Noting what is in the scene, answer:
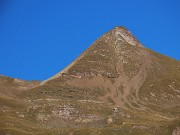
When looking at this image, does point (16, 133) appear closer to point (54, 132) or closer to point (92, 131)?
point (54, 132)

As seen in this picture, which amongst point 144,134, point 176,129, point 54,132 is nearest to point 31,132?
point 54,132

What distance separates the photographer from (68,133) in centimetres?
16200

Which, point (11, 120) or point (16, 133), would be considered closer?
point (16, 133)

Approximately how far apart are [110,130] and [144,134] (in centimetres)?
1830

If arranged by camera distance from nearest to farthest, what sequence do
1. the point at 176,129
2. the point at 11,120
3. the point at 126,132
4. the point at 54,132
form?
1. the point at 176,129
2. the point at 126,132
3. the point at 54,132
4. the point at 11,120

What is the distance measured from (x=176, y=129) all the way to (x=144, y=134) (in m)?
11.4

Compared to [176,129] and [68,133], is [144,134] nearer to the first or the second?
[176,129]

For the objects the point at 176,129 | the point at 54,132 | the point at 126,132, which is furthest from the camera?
the point at 54,132

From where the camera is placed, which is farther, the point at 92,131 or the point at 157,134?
the point at 92,131

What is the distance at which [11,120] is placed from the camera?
7643 inches

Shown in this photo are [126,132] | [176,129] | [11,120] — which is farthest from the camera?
[11,120]

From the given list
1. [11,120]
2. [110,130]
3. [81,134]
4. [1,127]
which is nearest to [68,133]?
[81,134]

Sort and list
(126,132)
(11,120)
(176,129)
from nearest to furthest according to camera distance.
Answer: (176,129) → (126,132) → (11,120)

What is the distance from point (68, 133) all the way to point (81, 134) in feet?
17.8
